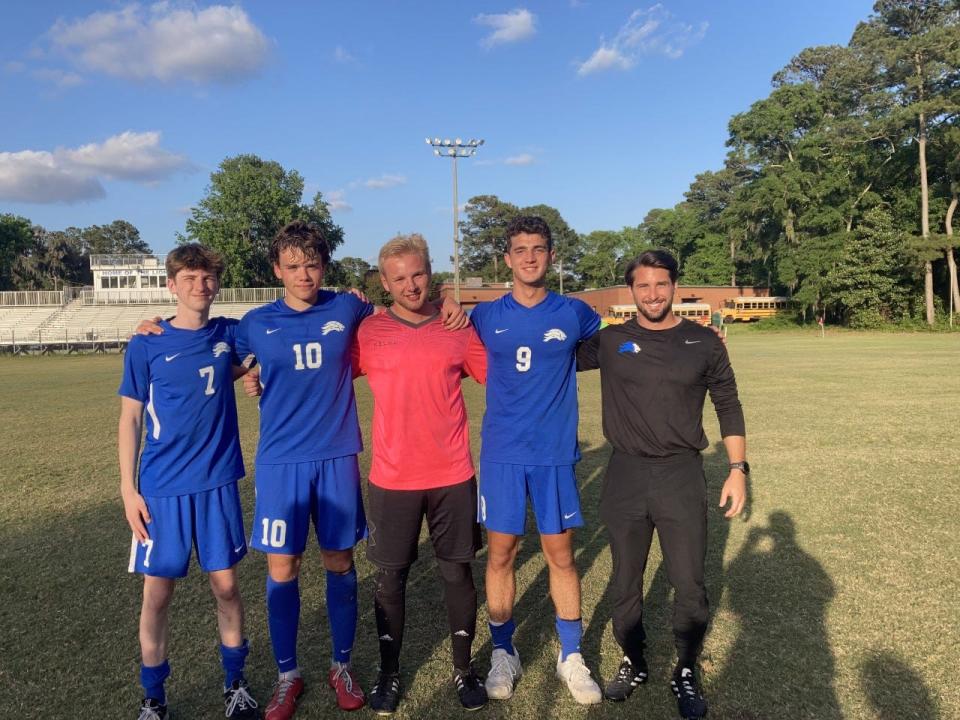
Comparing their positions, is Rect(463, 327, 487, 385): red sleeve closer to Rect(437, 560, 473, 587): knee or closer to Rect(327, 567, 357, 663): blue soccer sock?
Rect(437, 560, 473, 587): knee

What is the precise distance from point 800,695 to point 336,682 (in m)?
2.26

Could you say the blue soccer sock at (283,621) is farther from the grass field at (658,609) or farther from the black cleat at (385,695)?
the black cleat at (385,695)

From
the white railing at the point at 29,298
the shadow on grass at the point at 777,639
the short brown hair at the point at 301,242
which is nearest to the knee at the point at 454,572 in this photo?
the shadow on grass at the point at 777,639

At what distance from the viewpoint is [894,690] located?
9.68 feet

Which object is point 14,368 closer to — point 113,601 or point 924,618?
point 113,601

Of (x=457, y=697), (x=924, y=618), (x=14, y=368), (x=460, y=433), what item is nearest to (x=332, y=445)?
(x=460, y=433)

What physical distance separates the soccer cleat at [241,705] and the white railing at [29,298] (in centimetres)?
5177

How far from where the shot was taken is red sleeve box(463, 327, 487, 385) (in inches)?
121

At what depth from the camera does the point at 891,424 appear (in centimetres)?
930

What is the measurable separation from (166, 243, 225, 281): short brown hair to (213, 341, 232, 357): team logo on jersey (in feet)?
1.14

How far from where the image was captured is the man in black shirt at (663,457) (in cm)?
288

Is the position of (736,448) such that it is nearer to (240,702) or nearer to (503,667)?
(503,667)

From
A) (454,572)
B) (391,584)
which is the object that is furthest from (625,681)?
(391,584)

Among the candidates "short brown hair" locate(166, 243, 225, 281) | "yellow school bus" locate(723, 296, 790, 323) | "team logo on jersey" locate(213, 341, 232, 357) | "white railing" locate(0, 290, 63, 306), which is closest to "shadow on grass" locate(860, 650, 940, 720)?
"team logo on jersey" locate(213, 341, 232, 357)
